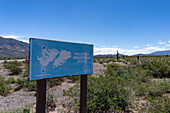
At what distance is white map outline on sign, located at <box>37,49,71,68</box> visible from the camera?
3.06 metres

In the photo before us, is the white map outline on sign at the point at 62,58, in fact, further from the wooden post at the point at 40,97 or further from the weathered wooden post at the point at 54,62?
the wooden post at the point at 40,97

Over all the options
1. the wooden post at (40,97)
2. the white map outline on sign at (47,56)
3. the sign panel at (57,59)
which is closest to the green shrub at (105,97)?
the sign panel at (57,59)

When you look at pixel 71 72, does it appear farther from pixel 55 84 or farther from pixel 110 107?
pixel 55 84

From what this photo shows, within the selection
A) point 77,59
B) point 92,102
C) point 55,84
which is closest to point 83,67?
point 77,59

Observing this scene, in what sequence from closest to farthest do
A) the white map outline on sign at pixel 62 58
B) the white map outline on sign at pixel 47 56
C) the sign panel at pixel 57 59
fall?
the sign panel at pixel 57 59, the white map outline on sign at pixel 47 56, the white map outline on sign at pixel 62 58

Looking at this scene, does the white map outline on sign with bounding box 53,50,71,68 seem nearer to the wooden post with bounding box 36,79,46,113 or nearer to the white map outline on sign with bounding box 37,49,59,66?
the white map outline on sign with bounding box 37,49,59,66

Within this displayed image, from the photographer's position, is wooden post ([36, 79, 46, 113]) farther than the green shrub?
No

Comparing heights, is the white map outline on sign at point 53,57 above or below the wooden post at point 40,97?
above

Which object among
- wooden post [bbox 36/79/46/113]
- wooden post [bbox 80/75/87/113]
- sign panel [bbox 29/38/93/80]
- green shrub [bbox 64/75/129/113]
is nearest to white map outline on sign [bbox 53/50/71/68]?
sign panel [bbox 29/38/93/80]

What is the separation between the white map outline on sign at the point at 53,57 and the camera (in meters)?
3.06

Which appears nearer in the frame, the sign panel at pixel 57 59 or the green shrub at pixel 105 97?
the sign panel at pixel 57 59

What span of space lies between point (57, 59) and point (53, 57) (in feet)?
0.49

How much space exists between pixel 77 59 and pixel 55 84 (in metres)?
6.39

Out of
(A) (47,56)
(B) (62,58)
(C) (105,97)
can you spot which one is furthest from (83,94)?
(A) (47,56)
